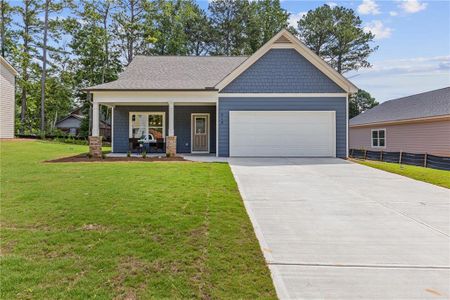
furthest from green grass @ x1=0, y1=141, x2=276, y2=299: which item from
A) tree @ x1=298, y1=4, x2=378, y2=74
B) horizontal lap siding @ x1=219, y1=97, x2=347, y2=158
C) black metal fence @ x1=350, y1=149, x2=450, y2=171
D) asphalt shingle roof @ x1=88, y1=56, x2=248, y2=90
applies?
tree @ x1=298, y1=4, x2=378, y2=74

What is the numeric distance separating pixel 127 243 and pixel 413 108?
23007 mm

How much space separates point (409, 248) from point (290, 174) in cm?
567

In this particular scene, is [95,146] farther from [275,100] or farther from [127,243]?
[127,243]

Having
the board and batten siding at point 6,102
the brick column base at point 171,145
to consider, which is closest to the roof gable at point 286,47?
the brick column base at point 171,145

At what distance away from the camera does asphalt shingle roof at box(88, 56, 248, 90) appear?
14.9 metres

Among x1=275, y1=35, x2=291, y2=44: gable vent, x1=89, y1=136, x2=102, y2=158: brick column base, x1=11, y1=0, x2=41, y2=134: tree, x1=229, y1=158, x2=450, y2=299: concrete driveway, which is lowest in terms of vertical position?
x1=229, y1=158, x2=450, y2=299: concrete driveway

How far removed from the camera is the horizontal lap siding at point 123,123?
1711 cm

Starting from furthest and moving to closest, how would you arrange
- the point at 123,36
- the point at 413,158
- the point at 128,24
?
the point at 123,36, the point at 128,24, the point at 413,158

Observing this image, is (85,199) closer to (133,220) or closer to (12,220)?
(12,220)

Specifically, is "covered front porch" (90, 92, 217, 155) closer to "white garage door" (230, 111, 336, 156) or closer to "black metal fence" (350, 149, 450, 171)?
"white garage door" (230, 111, 336, 156)

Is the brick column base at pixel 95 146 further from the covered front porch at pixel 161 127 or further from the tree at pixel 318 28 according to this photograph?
the tree at pixel 318 28

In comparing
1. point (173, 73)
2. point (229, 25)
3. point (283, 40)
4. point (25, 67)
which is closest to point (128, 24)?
point (25, 67)

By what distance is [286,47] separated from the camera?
14750 mm

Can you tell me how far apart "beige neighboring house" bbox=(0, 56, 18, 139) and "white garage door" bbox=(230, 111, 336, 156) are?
16950mm
